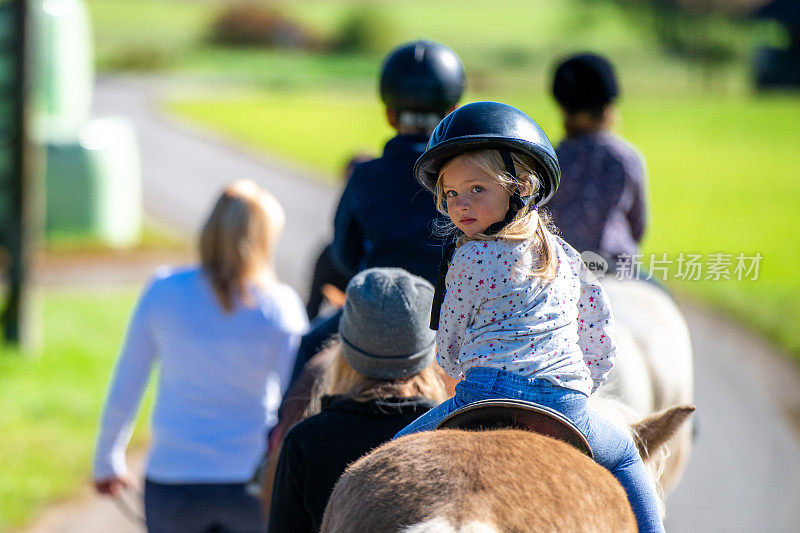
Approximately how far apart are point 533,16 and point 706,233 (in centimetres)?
7811

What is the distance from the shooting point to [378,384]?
2842 mm

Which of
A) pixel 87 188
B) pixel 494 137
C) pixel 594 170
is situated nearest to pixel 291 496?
pixel 494 137

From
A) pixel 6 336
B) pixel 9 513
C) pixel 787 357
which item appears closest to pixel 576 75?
pixel 9 513

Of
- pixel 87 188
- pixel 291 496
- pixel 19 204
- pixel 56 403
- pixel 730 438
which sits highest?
pixel 291 496

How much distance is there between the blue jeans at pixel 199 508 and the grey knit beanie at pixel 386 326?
1.50 m

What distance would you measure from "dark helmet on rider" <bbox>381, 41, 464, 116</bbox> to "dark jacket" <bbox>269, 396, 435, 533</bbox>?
1.70 metres

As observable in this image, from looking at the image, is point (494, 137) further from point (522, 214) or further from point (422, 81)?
point (422, 81)

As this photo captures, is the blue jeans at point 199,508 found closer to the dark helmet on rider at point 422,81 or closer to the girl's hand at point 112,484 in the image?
the girl's hand at point 112,484

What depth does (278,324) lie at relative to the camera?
4.18 meters

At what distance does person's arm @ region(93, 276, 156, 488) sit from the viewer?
4.10 metres

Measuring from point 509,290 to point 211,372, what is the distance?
2114mm

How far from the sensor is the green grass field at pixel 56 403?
255 inches

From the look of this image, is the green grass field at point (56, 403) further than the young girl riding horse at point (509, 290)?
Yes

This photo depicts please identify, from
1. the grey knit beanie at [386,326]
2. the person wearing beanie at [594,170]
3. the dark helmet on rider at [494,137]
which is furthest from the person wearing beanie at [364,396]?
the person wearing beanie at [594,170]
